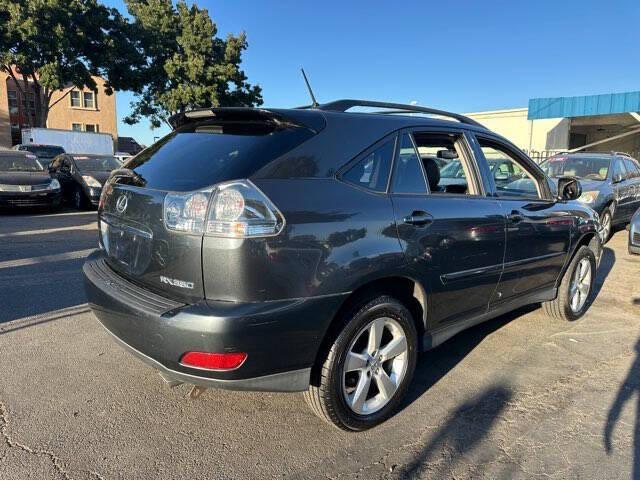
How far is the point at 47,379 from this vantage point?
324cm

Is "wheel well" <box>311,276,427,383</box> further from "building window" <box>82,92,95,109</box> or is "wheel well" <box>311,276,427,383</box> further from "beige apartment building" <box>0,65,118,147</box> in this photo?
"building window" <box>82,92,95,109</box>

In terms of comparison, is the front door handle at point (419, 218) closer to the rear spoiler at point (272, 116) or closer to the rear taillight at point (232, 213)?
the rear spoiler at point (272, 116)

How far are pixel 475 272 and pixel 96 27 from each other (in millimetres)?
25651

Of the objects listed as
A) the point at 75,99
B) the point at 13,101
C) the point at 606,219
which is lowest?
the point at 606,219

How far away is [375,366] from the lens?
2.79 m

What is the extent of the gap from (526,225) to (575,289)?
148 cm

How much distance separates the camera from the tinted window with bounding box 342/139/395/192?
2631 mm

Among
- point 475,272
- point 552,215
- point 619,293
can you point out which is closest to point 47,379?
point 475,272

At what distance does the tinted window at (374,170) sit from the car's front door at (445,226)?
0.22ft

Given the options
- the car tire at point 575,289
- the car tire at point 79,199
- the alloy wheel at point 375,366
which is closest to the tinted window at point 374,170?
the alloy wheel at point 375,366

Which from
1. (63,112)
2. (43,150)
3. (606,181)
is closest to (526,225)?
(606,181)

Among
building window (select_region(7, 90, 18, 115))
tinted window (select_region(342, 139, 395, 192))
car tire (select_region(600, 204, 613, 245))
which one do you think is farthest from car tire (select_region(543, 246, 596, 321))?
building window (select_region(7, 90, 18, 115))

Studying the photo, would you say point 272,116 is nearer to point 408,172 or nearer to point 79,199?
point 408,172

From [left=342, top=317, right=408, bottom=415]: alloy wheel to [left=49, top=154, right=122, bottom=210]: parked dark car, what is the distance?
10398 millimetres
